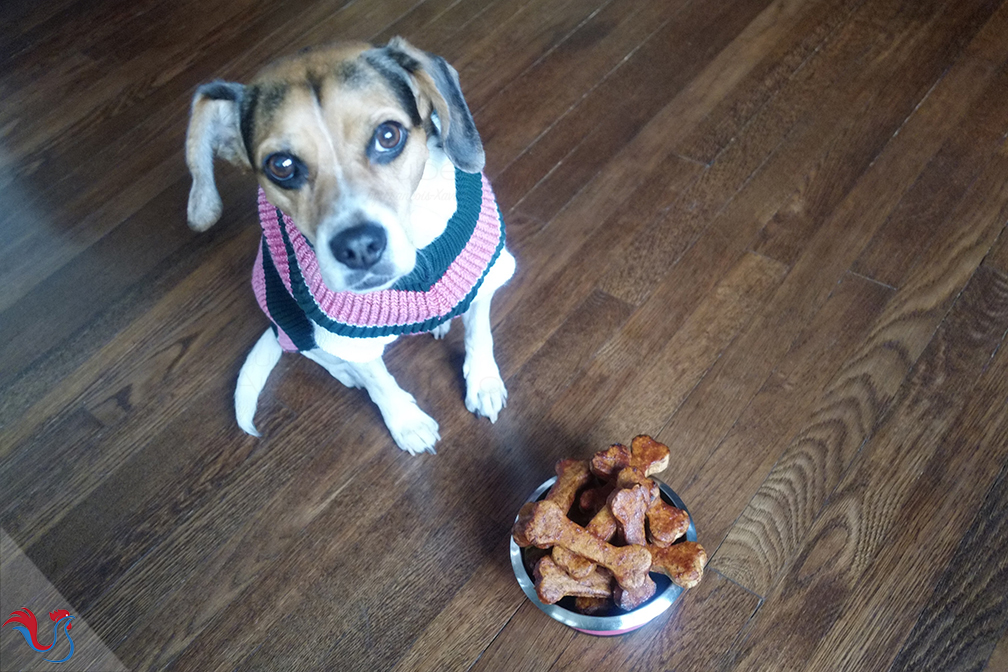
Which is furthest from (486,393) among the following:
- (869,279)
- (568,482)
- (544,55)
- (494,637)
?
(544,55)

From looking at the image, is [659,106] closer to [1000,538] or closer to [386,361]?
[386,361]

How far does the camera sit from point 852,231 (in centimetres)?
207

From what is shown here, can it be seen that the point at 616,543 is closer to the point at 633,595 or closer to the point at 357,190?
the point at 633,595

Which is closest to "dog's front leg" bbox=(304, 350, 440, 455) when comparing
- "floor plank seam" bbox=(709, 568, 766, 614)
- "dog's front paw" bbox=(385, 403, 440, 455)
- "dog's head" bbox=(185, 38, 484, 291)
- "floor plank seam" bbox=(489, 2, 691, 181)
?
"dog's front paw" bbox=(385, 403, 440, 455)

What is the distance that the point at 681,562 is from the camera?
134cm

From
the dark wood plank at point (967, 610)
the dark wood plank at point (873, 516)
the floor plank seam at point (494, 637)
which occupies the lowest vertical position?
the dark wood plank at point (967, 610)

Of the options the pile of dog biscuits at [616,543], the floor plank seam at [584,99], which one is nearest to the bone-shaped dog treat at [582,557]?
the pile of dog biscuits at [616,543]

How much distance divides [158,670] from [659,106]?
2.02 m

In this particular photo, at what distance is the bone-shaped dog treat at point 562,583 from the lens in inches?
52.9

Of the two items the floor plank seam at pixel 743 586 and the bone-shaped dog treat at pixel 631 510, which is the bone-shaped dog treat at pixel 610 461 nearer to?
the bone-shaped dog treat at pixel 631 510

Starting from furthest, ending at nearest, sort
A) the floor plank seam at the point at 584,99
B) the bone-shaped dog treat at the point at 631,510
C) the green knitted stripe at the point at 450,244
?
1. the floor plank seam at the point at 584,99
2. the green knitted stripe at the point at 450,244
3. the bone-shaped dog treat at the point at 631,510

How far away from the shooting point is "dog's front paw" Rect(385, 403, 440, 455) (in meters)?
1.75

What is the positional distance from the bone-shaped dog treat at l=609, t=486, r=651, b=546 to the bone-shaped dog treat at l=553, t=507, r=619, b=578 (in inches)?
1.0

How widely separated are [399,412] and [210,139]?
2.31 ft
